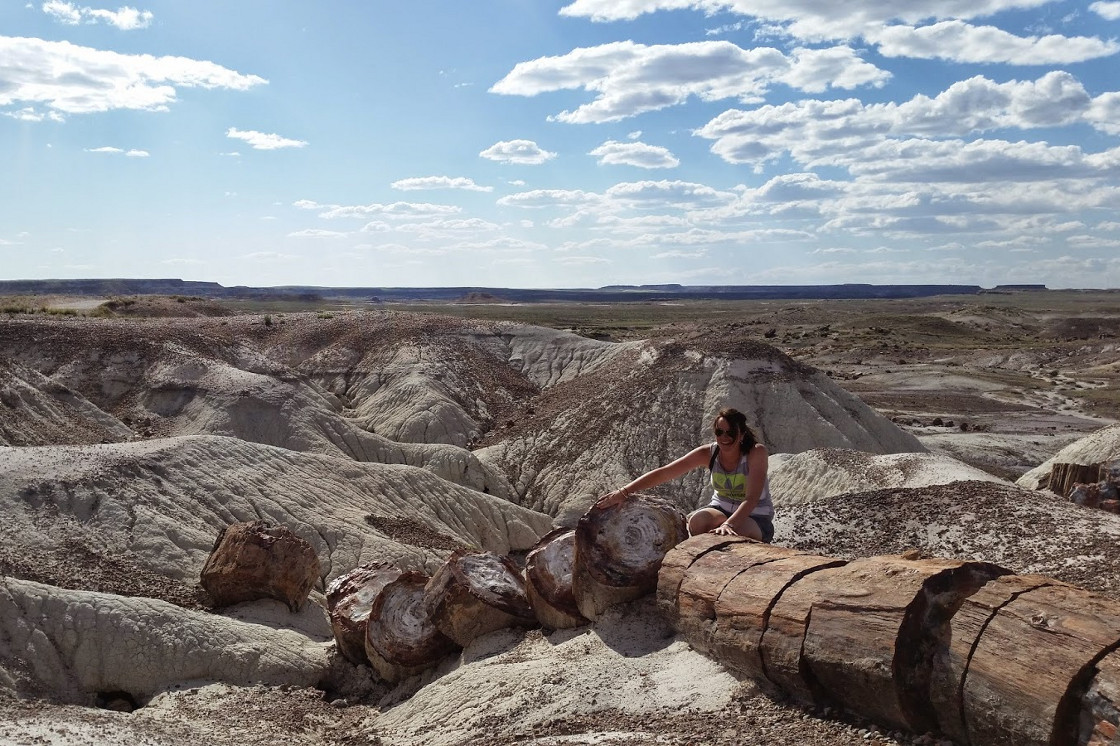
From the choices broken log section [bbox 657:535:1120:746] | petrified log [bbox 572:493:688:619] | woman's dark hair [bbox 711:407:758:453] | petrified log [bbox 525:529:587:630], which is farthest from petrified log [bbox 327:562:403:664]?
broken log section [bbox 657:535:1120:746]

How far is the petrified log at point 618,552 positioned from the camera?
914 centimetres

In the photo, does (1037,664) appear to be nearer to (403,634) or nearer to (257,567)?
(403,634)

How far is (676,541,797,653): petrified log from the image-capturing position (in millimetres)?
7930

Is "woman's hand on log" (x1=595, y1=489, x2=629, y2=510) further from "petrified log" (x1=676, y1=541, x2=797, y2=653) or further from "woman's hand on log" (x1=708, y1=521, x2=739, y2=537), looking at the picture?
"petrified log" (x1=676, y1=541, x2=797, y2=653)

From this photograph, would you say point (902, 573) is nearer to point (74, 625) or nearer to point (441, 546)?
point (74, 625)

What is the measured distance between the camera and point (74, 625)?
1198 cm

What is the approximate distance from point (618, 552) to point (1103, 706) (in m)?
4.66

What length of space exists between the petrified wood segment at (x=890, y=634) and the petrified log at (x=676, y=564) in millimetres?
1786

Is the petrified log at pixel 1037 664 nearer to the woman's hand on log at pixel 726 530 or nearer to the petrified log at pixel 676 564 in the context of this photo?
the petrified log at pixel 676 564

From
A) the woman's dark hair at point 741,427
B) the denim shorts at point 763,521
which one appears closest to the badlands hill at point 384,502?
the denim shorts at point 763,521

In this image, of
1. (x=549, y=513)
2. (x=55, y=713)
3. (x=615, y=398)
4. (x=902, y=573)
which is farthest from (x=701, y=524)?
(x=615, y=398)

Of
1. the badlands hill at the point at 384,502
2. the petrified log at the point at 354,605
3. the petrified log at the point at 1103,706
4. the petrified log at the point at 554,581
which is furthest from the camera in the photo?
the petrified log at the point at 354,605

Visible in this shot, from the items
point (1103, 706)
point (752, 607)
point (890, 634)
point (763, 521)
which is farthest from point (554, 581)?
point (1103, 706)

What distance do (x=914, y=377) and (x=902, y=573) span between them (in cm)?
6390
